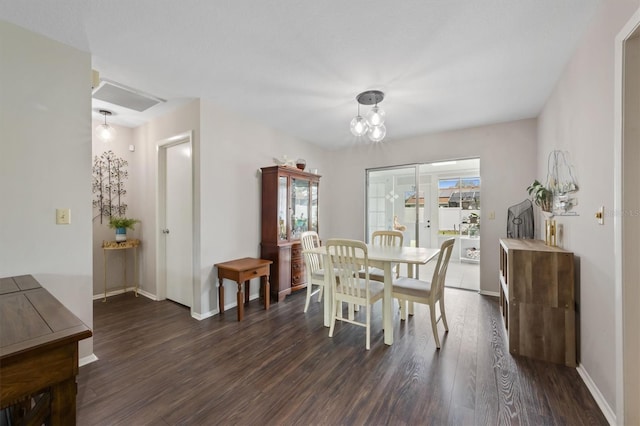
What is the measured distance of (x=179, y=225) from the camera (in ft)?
11.4

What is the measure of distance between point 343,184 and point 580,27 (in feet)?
12.4

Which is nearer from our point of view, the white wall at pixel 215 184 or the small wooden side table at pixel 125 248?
the white wall at pixel 215 184

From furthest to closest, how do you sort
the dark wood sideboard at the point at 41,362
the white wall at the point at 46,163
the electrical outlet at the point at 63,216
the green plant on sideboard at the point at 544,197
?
the green plant on sideboard at the point at 544,197, the electrical outlet at the point at 63,216, the white wall at the point at 46,163, the dark wood sideboard at the point at 41,362

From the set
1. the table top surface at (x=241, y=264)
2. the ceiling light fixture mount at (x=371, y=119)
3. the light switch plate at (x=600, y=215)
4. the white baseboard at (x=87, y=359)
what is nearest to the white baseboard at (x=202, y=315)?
the table top surface at (x=241, y=264)

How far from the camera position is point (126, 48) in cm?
209

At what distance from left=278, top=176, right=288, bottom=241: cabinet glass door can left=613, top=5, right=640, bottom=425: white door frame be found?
3138 mm

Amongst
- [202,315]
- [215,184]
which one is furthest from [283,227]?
[202,315]

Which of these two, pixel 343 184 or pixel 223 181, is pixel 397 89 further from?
pixel 343 184

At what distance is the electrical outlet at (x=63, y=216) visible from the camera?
2029 millimetres

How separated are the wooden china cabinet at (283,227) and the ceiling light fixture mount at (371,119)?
4.40 feet

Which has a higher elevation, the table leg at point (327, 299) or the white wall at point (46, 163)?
the white wall at point (46, 163)

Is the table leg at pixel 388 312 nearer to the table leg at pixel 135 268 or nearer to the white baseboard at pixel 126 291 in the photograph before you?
the white baseboard at pixel 126 291

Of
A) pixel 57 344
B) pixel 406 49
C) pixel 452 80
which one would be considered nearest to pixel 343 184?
pixel 452 80

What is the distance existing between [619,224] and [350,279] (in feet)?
5.88
